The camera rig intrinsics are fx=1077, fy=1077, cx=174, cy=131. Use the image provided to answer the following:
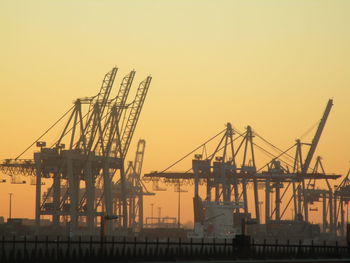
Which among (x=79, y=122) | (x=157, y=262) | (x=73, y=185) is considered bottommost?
(x=157, y=262)

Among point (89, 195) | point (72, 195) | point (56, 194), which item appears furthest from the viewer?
point (89, 195)

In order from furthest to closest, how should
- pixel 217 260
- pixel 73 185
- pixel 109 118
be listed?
1. pixel 109 118
2. pixel 73 185
3. pixel 217 260

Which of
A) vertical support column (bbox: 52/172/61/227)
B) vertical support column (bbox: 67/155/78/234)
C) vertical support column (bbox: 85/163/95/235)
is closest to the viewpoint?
vertical support column (bbox: 67/155/78/234)

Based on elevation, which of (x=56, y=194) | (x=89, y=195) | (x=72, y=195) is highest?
(x=56, y=194)

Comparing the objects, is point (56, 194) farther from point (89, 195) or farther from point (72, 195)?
point (89, 195)

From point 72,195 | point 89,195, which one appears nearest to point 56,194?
point 72,195

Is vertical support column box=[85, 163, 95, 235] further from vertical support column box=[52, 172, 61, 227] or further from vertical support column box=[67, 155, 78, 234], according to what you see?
vertical support column box=[52, 172, 61, 227]

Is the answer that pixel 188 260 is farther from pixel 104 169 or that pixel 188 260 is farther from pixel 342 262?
pixel 104 169

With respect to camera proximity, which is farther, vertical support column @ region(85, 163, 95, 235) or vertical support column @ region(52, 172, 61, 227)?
vertical support column @ region(52, 172, 61, 227)

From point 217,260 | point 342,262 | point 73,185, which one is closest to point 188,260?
point 217,260

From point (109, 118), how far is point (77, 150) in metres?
14.4

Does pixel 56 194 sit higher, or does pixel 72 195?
pixel 56 194

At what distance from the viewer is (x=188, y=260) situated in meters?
89.1

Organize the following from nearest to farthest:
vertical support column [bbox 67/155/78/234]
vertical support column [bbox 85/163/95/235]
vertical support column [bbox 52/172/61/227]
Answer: vertical support column [bbox 67/155/78/234], vertical support column [bbox 85/163/95/235], vertical support column [bbox 52/172/61/227]
